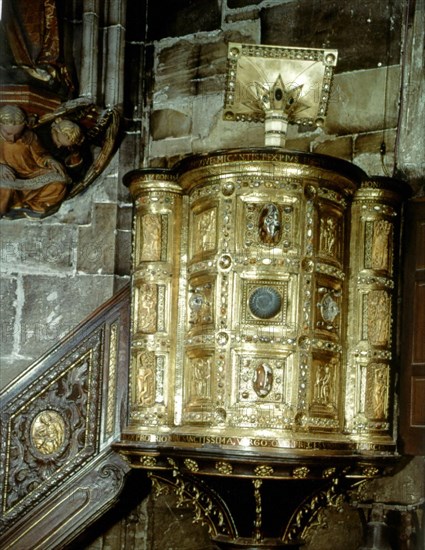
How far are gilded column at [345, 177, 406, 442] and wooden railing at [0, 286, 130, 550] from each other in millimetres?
1479

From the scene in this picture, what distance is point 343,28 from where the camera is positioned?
753 centimetres

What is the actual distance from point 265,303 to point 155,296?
0.81m

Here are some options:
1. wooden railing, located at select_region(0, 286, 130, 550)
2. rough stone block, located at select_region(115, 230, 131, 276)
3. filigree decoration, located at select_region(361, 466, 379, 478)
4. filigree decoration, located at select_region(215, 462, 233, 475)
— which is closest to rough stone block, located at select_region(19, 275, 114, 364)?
rough stone block, located at select_region(115, 230, 131, 276)

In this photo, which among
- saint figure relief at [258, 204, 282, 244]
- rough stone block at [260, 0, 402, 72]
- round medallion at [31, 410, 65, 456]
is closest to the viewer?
saint figure relief at [258, 204, 282, 244]

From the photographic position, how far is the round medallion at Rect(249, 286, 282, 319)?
243 inches

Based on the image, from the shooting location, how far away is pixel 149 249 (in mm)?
6723

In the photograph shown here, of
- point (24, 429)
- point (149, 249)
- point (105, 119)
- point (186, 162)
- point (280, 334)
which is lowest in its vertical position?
point (24, 429)

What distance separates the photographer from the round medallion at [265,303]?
20.3ft

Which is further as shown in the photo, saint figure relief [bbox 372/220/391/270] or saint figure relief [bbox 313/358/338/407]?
saint figure relief [bbox 372/220/391/270]

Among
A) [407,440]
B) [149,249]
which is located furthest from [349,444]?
[149,249]

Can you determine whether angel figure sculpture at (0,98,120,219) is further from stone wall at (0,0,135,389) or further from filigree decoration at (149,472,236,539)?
filigree decoration at (149,472,236,539)

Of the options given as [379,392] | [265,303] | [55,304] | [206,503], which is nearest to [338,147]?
[265,303]

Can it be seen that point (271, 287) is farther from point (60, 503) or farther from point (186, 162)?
point (60, 503)

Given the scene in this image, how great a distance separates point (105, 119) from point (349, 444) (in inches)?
123
